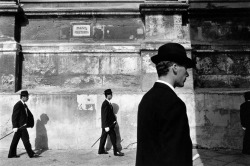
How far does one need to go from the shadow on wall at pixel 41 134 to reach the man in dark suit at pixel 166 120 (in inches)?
240

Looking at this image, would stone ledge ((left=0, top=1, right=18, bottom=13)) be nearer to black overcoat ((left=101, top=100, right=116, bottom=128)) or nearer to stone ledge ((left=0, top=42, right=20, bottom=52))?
stone ledge ((left=0, top=42, right=20, bottom=52))

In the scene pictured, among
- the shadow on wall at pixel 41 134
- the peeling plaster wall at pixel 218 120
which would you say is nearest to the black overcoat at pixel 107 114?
the shadow on wall at pixel 41 134

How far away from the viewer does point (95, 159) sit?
20.9 feet

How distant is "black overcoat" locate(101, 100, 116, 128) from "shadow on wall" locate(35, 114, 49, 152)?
6.10ft

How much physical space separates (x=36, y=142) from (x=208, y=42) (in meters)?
6.26

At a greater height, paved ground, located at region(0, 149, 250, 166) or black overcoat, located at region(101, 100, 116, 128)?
black overcoat, located at region(101, 100, 116, 128)

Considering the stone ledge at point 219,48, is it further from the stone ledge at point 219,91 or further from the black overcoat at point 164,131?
the black overcoat at point 164,131

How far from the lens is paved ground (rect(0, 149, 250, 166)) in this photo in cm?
592

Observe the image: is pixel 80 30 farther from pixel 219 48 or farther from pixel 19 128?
pixel 219 48

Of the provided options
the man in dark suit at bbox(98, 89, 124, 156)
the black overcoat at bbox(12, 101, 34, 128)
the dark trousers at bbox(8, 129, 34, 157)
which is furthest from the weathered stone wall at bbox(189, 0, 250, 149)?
the black overcoat at bbox(12, 101, 34, 128)

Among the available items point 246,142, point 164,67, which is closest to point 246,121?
point 246,142

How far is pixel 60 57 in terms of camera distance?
26.4ft

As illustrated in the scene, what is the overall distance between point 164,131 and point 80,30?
7.13m

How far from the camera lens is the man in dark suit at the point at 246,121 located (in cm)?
670
